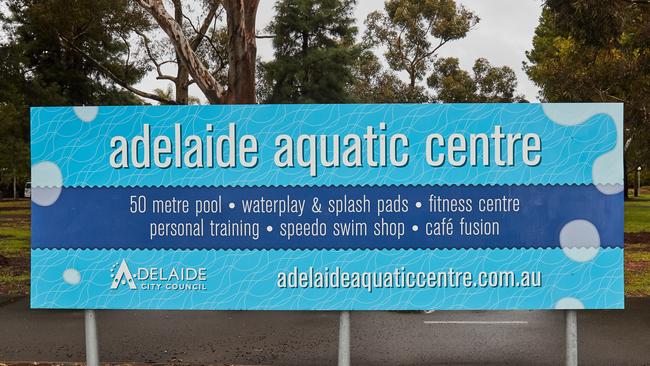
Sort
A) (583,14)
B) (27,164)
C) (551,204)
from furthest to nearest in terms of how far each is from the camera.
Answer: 1. (27,164)
2. (583,14)
3. (551,204)

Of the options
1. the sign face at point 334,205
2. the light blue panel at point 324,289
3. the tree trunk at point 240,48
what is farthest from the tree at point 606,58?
the light blue panel at point 324,289

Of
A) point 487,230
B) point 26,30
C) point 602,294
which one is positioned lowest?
point 602,294

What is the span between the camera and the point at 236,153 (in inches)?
172

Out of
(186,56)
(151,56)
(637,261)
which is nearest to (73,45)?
(151,56)

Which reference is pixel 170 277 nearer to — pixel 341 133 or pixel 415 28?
pixel 341 133

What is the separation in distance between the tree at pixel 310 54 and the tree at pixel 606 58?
1326cm

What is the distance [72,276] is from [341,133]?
2066 mm

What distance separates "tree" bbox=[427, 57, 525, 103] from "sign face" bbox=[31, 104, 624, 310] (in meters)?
37.3

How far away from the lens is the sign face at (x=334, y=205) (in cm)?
430

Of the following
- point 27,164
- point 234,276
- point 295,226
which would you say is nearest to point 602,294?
point 295,226

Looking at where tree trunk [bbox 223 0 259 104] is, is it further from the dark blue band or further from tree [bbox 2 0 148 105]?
the dark blue band

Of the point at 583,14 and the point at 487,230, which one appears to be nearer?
the point at 487,230

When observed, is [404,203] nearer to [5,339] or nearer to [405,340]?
[405,340]

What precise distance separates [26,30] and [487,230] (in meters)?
25.4
